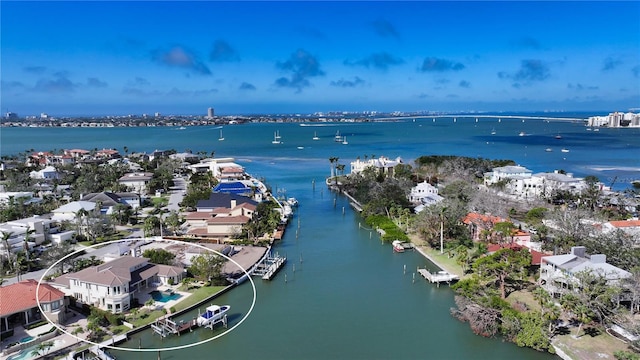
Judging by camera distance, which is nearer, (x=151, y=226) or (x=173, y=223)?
(x=151, y=226)

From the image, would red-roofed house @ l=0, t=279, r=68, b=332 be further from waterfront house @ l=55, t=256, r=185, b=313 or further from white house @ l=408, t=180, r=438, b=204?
white house @ l=408, t=180, r=438, b=204

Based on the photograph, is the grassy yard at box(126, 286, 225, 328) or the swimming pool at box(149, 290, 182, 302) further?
the swimming pool at box(149, 290, 182, 302)

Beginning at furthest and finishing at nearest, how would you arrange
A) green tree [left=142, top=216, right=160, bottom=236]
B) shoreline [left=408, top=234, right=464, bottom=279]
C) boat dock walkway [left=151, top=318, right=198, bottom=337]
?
green tree [left=142, top=216, right=160, bottom=236]
shoreline [left=408, top=234, right=464, bottom=279]
boat dock walkway [left=151, top=318, right=198, bottom=337]

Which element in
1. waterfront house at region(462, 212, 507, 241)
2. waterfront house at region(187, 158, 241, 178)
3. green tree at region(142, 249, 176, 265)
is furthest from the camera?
waterfront house at region(187, 158, 241, 178)

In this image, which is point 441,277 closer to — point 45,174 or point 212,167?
point 212,167

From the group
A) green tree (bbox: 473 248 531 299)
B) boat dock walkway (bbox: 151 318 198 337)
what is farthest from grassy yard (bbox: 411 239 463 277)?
boat dock walkway (bbox: 151 318 198 337)

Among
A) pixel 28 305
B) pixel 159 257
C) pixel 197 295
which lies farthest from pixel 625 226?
pixel 28 305

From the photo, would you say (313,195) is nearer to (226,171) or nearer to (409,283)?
(226,171)
